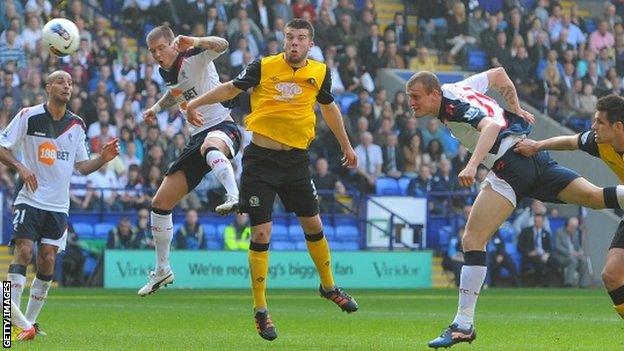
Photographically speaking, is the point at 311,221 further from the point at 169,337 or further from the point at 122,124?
the point at 122,124

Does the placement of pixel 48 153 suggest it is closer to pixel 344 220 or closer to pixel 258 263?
pixel 258 263

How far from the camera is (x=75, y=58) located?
28.5 metres

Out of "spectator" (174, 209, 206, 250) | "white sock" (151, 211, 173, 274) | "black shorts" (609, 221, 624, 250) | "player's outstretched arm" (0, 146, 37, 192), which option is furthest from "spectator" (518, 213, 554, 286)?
"black shorts" (609, 221, 624, 250)

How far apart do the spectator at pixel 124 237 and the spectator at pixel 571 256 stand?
28.1 feet

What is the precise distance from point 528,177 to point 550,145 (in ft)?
1.43

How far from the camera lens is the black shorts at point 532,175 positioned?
1286cm

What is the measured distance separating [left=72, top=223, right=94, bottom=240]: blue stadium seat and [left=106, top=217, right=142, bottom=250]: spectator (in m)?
0.38

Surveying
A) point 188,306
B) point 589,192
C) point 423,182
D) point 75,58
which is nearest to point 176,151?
point 75,58

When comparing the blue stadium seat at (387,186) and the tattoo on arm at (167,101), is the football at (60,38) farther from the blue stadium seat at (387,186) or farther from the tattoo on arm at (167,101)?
the blue stadium seat at (387,186)

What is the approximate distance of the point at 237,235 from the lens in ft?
89.2

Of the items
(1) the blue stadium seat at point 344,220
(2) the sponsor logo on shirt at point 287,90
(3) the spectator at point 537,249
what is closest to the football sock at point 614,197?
(2) the sponsor logo on shirt at point 287,90

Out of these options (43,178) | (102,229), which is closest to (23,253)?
(43,178)

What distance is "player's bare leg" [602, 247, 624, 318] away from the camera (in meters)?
12.3

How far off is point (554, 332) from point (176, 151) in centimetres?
1335
